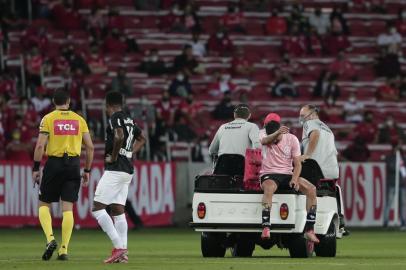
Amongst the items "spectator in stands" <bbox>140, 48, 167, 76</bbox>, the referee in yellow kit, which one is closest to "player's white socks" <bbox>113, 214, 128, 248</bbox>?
the referee in yellow kit

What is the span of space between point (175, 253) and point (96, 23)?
20.5 m

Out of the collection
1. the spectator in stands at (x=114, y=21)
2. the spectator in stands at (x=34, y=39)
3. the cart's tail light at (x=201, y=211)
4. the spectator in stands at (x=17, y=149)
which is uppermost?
the spectator in stands at (x=114, y=21)

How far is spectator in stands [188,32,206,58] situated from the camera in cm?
4081

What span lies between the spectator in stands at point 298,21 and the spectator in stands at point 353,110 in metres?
4.13

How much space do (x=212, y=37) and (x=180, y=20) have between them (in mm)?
1171

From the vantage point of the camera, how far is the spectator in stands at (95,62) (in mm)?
38375

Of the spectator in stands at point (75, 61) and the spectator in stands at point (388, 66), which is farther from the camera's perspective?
the spectator in stands at point (388, 66)

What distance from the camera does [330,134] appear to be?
1958 cm

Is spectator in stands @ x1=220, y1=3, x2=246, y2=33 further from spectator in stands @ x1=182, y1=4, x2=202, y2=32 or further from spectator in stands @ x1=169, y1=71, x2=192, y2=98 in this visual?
spectator in stands @ x1=169, y1=71, x2=192, y2=98

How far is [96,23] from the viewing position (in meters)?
40.3

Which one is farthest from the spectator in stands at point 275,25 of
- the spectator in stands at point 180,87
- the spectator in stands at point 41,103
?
the spectator in stands at point 41,103

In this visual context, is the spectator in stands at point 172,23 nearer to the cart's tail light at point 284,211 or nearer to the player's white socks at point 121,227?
the cart's tail light at point 284,211

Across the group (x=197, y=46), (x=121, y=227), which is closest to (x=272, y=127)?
(x=121, y=227)

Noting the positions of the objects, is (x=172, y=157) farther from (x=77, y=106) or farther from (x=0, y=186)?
(x=0, y=186)
